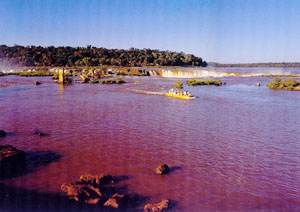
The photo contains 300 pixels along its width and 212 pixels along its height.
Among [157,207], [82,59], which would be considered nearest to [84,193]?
[157,207]

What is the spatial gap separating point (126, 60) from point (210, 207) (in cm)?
10966

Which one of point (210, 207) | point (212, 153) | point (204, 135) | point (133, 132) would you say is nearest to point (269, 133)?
point (204, 135)

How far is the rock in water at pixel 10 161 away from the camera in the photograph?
8.99 m

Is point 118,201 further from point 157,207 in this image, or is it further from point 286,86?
point 286,86

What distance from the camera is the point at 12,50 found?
397ft

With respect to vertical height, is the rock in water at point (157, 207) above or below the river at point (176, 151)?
below

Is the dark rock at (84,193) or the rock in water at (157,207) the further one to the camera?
the dark rock at (84,193)

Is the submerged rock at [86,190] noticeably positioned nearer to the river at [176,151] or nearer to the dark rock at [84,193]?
the dark rock at [84,193]

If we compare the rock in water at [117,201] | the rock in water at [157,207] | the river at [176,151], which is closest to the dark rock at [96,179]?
the river at [176,151]

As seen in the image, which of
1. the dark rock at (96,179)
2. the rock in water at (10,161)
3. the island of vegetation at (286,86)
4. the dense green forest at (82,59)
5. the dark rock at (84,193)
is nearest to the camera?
the dark rock at (84,193)

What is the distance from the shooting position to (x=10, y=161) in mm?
9250

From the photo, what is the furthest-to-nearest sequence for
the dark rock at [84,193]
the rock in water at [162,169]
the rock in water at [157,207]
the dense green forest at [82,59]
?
the dense green forest at [82,59]
the rock in water at [162,169]
the dark rock at [84,193]
the rock in water at [157,207]

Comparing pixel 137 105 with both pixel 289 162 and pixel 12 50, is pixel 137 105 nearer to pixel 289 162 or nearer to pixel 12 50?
pixel 289 162

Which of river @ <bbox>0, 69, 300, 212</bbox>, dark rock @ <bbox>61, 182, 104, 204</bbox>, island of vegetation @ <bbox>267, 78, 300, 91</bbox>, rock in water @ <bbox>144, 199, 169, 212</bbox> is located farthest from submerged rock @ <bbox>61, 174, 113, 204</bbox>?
island of vegetation @ <bbox>267, 78, 300, 91</bbox>
